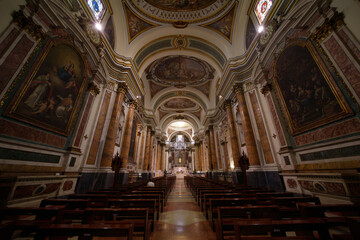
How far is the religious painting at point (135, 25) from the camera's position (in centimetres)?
848

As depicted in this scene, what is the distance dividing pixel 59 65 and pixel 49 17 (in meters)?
1.52

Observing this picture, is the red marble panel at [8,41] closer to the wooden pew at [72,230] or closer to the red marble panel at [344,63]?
the wooden pew at [72,230]

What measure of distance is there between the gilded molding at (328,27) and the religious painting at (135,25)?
9.10 metres

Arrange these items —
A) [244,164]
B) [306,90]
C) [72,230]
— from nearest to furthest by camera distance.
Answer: [72,230] → [306,90] → [244,164]

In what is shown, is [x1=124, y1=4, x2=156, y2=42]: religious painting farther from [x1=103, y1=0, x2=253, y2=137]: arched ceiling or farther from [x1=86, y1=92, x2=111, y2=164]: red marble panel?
[x1=86, y1=92, x2=111, y2=164]: red marble panel

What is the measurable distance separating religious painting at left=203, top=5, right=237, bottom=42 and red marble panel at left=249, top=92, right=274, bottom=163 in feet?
16.4

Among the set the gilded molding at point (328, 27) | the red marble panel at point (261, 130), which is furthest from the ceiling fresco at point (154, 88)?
the gilded molding at point (328, 27)

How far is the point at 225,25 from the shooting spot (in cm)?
898

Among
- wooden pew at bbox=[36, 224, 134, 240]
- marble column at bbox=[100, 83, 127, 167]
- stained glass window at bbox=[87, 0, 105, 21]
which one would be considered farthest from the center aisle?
stained glass window at bbox=[87, 0, 105, 21]

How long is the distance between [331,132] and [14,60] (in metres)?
8.76

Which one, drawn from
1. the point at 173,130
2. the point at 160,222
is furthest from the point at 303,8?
the point at 173,130

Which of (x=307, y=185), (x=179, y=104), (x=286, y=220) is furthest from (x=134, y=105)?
(x=179, y=104)

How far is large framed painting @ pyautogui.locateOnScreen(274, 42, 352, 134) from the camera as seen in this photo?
356 cm

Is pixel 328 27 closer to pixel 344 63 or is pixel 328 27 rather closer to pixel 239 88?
pixel 344 63
